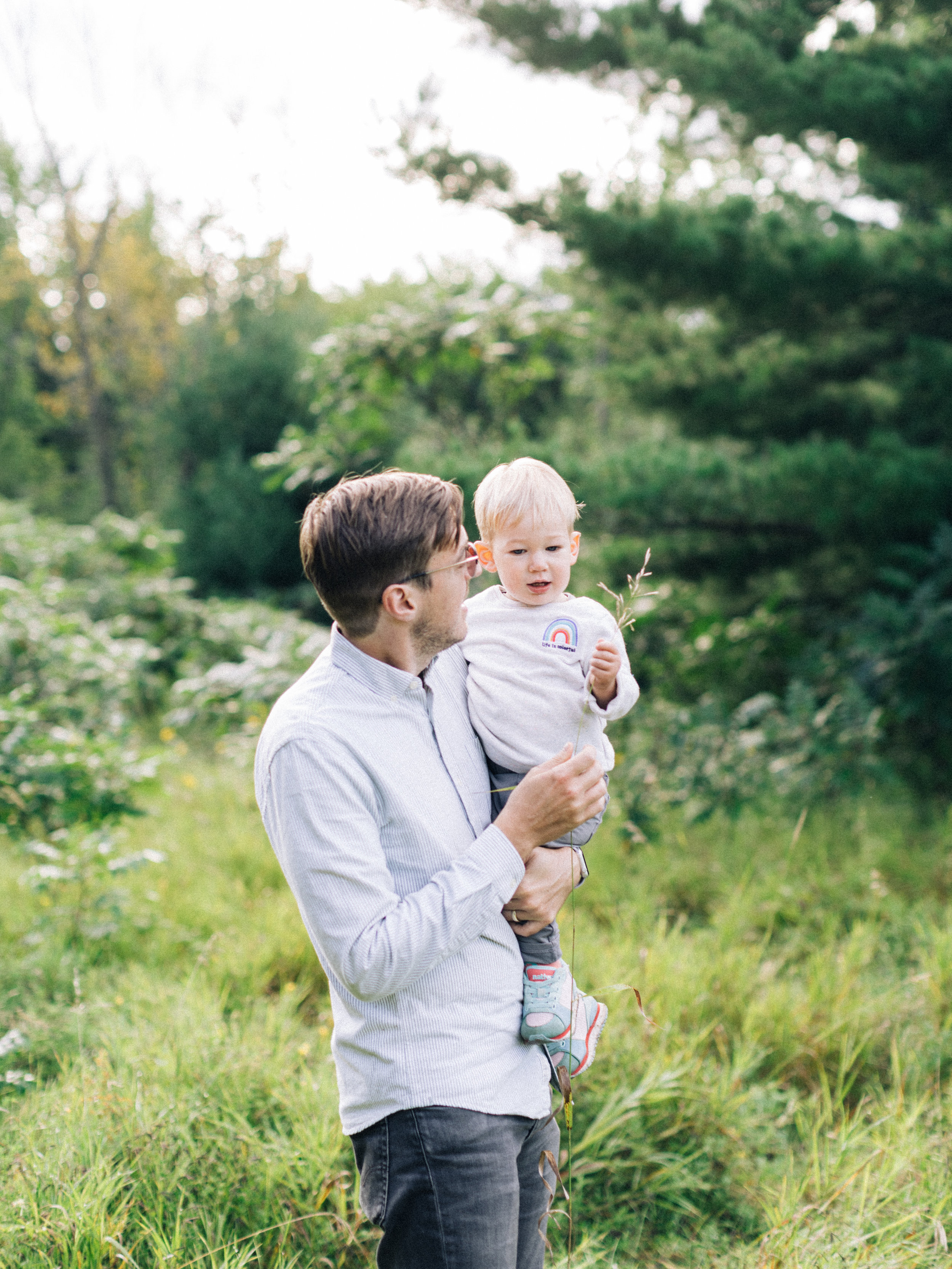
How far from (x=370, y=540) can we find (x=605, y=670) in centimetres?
51

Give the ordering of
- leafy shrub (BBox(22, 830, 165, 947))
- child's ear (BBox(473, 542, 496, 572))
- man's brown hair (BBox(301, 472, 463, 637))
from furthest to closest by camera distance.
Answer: leafy shrub (BBox(22, 830, 165, 947)) → child's ear (BBox(473, 542, 496, 572)) → man's brown hair (BBox(301, 472, 463, 637))

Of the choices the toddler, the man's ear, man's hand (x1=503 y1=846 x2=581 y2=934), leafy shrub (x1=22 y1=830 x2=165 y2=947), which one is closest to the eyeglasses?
the man's ear

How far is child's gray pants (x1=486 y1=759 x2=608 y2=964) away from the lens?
158 centimetres

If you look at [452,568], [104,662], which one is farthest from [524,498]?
[104,662]

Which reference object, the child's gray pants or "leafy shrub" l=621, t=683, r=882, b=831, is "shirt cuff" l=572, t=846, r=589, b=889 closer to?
the child's gray pants

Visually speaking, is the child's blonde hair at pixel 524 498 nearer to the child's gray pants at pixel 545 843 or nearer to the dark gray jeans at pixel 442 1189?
the child's gray pants at pixel 545 843

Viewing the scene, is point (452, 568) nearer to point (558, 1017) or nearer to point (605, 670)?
point (605, 670)

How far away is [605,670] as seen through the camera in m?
1.60

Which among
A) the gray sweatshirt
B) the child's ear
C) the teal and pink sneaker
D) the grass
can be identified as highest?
the child's ear

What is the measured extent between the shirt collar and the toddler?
0.26m

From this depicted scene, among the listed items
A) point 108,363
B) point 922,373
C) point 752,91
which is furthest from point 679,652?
point 108,363

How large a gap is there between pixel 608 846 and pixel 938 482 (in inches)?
104

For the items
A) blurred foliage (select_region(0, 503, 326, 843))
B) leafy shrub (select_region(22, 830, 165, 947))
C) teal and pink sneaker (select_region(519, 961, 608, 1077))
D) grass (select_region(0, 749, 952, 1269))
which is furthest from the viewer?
blurred foliage (select_region(0, 503, 326, 843))

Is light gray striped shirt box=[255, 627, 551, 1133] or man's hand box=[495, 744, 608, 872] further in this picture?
man's hand box=[495, 744, 608, 872]
